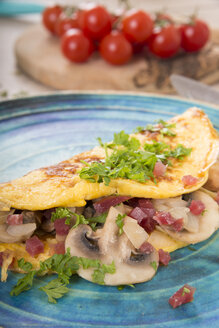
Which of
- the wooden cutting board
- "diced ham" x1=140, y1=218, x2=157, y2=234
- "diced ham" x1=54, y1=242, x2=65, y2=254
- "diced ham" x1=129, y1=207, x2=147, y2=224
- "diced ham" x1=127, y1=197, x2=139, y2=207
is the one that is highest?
"diced ham" x1=129, y1=207, x2=147, y2=224

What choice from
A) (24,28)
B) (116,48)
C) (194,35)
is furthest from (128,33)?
(24,28)

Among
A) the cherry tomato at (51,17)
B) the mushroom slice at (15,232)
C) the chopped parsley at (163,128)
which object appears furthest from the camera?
the cherry tomato at (51,17)

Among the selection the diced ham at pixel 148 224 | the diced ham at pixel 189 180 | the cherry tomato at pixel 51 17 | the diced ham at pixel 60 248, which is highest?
the diced ham at pixel 189 180

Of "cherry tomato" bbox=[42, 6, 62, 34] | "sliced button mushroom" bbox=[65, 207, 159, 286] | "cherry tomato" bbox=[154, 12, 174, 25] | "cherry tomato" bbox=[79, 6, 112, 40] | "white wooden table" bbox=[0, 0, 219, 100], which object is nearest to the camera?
"sliced button mushroom" bbox=[65, 207, 159, 286]

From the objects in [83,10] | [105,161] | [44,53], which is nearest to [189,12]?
[83,10]

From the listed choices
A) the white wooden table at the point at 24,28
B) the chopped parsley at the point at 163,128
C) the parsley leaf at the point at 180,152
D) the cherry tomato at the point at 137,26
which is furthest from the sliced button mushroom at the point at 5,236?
the cherry tomato at the point at 137,26

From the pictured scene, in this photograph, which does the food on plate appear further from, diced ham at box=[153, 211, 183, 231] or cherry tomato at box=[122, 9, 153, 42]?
diced ham at box=[153, 211, 183, 231]

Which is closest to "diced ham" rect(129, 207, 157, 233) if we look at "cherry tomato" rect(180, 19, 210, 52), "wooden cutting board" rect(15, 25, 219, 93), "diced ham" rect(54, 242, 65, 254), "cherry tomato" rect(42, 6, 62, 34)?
"diced ham" rect(54, 242, 65, 254)

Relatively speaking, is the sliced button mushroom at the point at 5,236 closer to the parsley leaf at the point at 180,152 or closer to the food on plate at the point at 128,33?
the parsley leaf at the point at 180,152
